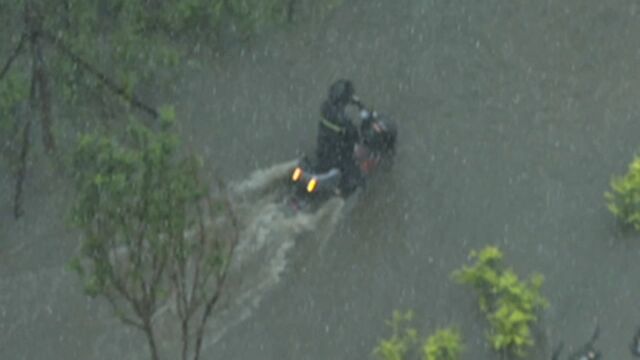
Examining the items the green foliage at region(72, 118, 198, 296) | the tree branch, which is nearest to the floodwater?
the tree branch

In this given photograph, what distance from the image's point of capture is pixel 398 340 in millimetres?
16078

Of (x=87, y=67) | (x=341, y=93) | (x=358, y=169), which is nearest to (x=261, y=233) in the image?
(x=358, y=169)

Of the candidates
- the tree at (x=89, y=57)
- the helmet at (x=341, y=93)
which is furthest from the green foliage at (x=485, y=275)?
the tree at (x=89, y=57)

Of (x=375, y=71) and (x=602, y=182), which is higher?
(x=375, y=71)

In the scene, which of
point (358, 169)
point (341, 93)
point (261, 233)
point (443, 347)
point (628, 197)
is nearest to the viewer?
point (443, 347)

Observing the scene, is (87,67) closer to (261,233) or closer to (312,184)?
(261,233)

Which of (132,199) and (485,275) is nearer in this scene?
(132,199)

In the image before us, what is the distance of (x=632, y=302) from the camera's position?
16.4m

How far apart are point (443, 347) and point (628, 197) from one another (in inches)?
120

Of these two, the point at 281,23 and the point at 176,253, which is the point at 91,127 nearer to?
the point at 281,23

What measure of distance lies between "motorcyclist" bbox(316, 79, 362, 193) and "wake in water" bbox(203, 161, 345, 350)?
Result: 40 cm

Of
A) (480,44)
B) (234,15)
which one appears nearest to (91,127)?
(234,15)

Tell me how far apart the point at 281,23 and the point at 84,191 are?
8640 mm

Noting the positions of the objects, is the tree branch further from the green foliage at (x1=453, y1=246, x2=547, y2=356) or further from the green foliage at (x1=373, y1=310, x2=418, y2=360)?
the green foliage at (x1=453, y1=246, x2=547, y2=356)
